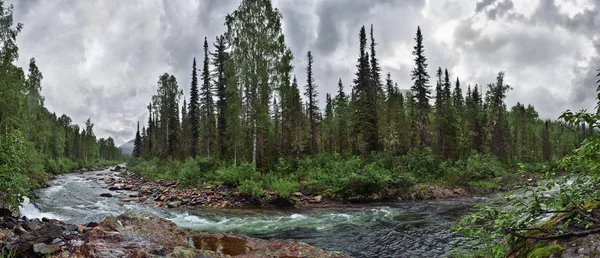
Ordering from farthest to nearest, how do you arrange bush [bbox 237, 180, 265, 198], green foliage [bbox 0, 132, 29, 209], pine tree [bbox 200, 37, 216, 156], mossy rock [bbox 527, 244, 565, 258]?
pine tree [bbox 200, 37, 216, 156] → bush [bbox 237, 180, 265, 198] → green foliage [bbox 0, 132, 29, 209] → mossy rock [bbox 527, 244, 565, 258]

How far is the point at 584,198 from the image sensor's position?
365cm

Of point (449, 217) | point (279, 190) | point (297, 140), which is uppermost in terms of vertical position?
point (297, 140)

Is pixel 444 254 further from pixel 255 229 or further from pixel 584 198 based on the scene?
pixel 255 229

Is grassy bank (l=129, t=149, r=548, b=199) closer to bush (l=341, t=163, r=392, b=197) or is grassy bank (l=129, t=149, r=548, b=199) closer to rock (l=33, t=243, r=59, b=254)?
bush (l=341, t=163, r=392, b=197)

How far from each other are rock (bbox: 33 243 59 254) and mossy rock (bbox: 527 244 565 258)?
27.6 feet

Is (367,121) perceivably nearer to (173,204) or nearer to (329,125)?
(329,125)

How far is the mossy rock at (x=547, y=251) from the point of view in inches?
150

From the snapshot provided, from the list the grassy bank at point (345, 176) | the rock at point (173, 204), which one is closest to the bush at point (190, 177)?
the grassy bank at point (345, 176)

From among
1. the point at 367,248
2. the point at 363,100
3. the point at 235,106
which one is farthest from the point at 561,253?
the point at 363,100

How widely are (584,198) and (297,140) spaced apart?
3892 centimetres

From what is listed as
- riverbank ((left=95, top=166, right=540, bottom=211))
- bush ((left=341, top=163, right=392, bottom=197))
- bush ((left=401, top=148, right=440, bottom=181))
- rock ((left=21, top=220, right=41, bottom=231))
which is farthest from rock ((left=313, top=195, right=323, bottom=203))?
rock ((left=21, top=220, right=41, bottom=231))

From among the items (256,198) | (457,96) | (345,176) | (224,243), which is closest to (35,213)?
(256,198)

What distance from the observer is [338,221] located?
13.4m

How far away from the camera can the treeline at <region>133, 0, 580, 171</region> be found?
81.2ft
